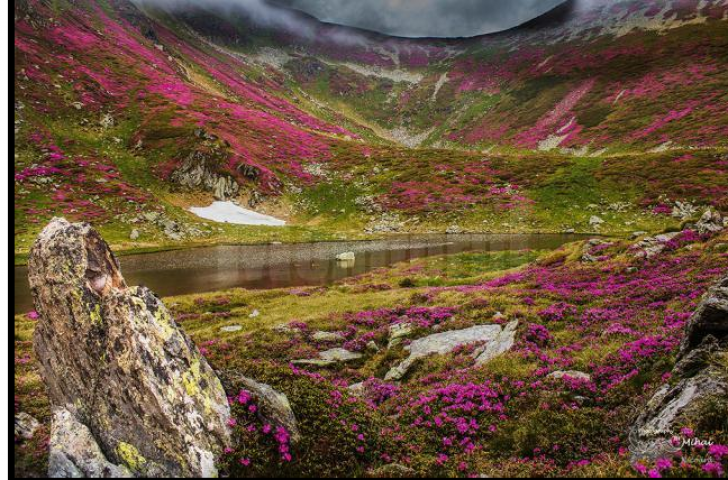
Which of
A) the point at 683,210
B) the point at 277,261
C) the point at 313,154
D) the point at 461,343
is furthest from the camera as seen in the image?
the point at 313,154

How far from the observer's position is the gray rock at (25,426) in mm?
6738

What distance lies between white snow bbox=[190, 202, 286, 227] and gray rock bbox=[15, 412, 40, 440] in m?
62.2

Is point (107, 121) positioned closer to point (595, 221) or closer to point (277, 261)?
point (277, 261)

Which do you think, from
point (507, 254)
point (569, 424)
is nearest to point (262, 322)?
point (569, 424)

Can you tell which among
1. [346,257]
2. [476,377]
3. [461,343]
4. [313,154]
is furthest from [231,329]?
[313,154]

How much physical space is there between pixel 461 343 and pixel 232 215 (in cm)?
6365

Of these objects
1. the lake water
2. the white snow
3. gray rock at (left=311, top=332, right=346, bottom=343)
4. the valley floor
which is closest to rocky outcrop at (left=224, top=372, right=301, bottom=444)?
the valley floor

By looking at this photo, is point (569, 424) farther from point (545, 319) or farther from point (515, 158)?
point (515, 158)

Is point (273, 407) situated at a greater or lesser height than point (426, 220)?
lesser

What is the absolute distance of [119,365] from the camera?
6746mm

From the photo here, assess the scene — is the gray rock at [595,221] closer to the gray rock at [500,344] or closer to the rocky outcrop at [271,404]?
the gray rock at [500,344]

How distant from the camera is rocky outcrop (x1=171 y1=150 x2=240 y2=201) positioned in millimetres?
72938

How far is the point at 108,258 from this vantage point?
Result: 8078 millimetres

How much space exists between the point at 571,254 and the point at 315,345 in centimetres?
2359
